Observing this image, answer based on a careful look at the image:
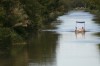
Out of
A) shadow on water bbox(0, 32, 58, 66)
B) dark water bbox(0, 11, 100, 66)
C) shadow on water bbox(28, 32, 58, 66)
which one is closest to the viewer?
dark water bbox(0, 11, 100, 66)

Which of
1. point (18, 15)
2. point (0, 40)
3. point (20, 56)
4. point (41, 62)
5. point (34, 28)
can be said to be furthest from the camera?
point (34, 28)

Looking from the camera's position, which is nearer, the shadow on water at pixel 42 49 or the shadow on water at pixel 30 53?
the shadow on water at pixel 30 53

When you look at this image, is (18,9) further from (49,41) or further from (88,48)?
(88,48)

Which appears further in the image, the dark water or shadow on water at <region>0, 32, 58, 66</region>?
shadow on water at <region>0, 32, 58, 66</region>

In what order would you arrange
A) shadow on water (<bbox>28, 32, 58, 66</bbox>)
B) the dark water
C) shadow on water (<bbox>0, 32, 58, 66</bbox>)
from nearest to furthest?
the dark water, shadow on water (<bbox>0, 32, 58, 66</bbox>), shadow on water (<bbox>28, 32, 58, 66</bbox>)

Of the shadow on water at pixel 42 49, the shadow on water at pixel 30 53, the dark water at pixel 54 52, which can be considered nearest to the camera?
the dark water at pixel 54 52

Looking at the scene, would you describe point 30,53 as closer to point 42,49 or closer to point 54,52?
point 54,52

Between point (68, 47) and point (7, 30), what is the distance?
231 inches

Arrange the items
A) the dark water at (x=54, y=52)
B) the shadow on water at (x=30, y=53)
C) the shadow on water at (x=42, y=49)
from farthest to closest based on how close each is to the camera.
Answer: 1. the shadow on water at (x=42, y=49)
2. the shadow on water at (x=30, y=53)
3. the dark water at (x=54, y=52)

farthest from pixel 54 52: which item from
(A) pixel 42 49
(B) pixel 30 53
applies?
(A) pixel 42 49

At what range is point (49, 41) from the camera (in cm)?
4862

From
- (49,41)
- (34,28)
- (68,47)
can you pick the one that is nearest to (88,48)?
(68,47)

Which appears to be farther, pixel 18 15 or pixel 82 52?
pixel 18 15

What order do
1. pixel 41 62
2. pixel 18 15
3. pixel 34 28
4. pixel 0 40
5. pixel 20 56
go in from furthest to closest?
pixel 34 28
pixel 18 15
pixel 0 40
pixel 20 56
pixel 41 62
